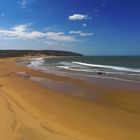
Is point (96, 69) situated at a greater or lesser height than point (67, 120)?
lesser

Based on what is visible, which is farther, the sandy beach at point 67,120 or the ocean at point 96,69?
the ocean at point 96,69

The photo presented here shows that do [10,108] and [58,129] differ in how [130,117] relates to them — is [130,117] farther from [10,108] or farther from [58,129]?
[10,108]

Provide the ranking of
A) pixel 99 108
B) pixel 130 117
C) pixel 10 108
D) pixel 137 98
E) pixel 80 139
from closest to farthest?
pixel 80 139 < pixel 130 117 < pixel 10 108 < pixel 99 108 < pixel 137 98

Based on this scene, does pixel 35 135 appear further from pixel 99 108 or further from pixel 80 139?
pixel 99 108

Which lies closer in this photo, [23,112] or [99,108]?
[23,112]

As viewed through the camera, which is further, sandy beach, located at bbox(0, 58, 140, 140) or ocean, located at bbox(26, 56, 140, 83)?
ocean, located at bbox(26, 56, 140, 83)

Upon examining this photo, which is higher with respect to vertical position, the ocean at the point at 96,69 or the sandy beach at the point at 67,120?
the sandy beach at the point at 67,120

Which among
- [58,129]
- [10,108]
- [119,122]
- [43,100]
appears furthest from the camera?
[43,100]

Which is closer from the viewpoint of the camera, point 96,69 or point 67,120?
point 67,120

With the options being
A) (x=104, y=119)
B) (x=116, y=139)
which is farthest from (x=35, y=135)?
(x=104, y=119)

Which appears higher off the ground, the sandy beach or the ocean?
the sandy beach
